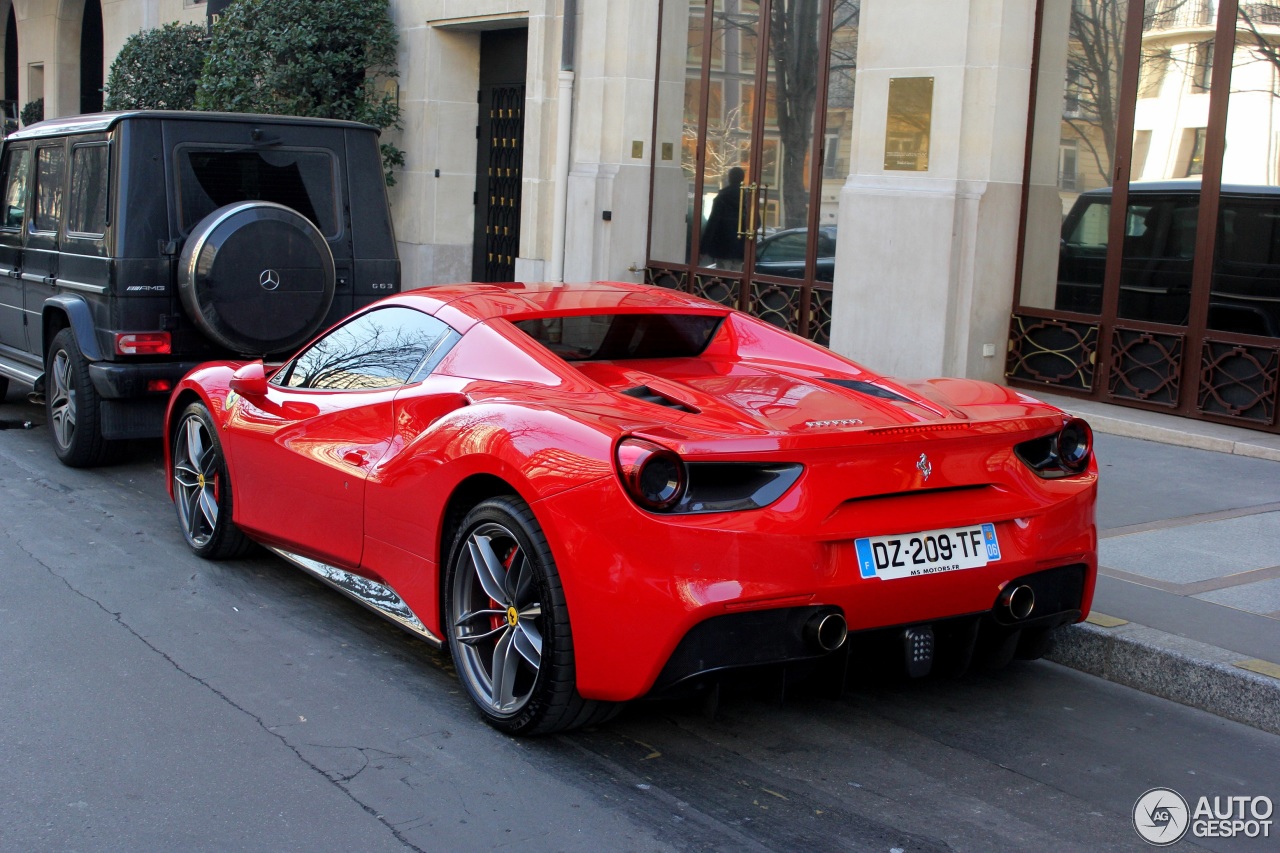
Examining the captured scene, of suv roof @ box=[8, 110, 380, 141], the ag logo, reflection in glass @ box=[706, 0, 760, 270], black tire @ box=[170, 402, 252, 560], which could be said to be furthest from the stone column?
the ag logo

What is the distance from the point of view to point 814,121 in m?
12.1

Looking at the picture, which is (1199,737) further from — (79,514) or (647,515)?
(79,514)

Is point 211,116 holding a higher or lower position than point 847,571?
higher

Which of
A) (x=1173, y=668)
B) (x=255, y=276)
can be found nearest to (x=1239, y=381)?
(x=1173, y=668)

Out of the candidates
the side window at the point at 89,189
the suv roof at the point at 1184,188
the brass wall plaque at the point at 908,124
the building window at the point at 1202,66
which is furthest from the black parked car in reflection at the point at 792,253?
the side window at the point at 89,189

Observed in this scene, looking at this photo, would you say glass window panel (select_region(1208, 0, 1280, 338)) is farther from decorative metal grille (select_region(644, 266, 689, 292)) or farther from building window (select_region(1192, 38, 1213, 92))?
decorative metal grille (select_region(644, 266, 689, 292))

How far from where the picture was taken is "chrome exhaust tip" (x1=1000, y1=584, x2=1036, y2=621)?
4230 mm

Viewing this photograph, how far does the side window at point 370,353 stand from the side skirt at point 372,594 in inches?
28.8

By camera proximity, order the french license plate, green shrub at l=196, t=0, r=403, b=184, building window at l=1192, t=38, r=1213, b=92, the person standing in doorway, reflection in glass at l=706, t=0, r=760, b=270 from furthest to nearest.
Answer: green shrub at l=196, t=0, r=403, b=184, the person standing in doorway, reflection in glass at l=706, t=0, r=760, b=270, building window at l=1192, t=38, r=1213, b=92, the french license plate

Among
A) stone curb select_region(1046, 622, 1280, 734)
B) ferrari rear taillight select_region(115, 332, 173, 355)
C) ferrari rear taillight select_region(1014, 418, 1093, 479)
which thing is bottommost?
stone curb select_region(1046, 622, 1280, 734)

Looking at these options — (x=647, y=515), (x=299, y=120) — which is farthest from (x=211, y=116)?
(x=647, y=515)

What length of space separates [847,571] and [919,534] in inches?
11.7

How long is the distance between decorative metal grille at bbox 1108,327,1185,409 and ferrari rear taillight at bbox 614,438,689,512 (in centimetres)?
664

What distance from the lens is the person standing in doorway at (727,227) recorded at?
13.1m
